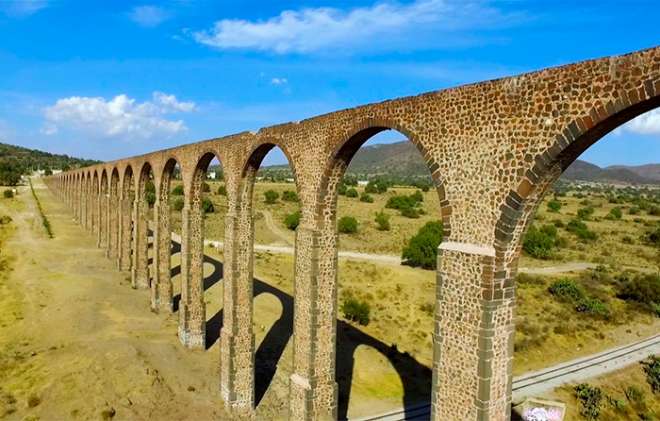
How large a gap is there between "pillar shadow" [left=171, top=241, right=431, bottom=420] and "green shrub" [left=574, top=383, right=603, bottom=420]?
18.9ft

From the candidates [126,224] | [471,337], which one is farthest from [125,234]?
[471,337]

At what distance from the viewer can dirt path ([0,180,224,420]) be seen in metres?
14.5

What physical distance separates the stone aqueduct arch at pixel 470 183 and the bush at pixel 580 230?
49517 millimetres

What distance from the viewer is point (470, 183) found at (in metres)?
7.64

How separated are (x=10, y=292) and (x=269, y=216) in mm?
35499

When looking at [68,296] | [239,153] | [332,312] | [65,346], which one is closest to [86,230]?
[68,296]

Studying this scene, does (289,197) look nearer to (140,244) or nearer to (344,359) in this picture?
(140,244)

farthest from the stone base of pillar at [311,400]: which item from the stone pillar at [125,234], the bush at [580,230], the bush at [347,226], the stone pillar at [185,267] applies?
the bush at [580,230]

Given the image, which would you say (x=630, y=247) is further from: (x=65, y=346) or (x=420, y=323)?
(x=65, y=346)

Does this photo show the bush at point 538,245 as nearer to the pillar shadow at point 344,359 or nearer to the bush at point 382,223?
the bush at point 382,223

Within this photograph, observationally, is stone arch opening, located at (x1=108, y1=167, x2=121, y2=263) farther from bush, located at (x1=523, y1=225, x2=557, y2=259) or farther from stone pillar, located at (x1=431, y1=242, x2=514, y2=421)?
bush, located at (x1=523, y1=225, x2=557, y2=259)

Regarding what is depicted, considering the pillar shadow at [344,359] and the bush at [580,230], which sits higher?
the bush at [580,230]

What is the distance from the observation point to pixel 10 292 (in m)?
26.7

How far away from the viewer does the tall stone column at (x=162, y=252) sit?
22641mm
